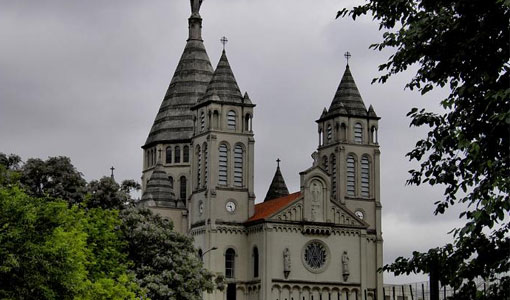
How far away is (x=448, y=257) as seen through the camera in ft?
67.0

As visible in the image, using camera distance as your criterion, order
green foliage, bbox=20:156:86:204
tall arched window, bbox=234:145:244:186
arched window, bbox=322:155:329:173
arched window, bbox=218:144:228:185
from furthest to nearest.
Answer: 1. arched window, bbox=322:155:329:173
2. tall arched window, bbox=234:145:244:186
3. arched window, bbox=218:144:228:185
4. green foliage, bbox=20:156:86:204

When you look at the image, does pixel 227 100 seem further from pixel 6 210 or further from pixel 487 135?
pixel 487 135

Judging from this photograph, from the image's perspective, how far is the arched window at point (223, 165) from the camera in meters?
94.9

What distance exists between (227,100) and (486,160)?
252ft

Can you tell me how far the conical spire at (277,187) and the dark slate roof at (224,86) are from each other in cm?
1749

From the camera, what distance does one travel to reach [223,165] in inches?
3750

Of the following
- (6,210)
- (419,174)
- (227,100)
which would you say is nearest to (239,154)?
(227,100)

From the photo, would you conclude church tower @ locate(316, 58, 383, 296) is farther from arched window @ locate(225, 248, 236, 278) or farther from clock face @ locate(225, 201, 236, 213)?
arched window @ locate(225, 248, 236, 278)

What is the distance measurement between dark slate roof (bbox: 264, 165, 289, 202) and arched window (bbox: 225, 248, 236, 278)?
63.4ft

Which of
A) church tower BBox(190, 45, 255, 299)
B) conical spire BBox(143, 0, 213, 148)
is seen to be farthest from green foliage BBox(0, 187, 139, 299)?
conical spire BBox(143, 0, 213, 148)

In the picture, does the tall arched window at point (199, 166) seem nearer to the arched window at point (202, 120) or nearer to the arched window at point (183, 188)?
the arched window at point (202, 120)

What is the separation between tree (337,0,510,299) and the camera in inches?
742

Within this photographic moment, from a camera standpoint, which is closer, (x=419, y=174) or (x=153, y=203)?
(x=419, y=174)

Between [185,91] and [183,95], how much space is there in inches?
19.6
